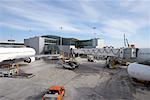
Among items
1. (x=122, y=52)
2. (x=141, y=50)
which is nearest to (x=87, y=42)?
(x=122, y=52)

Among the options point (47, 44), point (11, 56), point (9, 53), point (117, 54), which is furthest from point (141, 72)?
point (47, 44)

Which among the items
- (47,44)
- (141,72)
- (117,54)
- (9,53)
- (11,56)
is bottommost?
(141,72)

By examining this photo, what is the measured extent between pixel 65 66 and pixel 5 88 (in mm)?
20956

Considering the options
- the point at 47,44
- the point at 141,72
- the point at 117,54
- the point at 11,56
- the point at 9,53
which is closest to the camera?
the point at 141,72

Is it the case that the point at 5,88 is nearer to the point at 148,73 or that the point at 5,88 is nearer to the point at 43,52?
the point at 148,73

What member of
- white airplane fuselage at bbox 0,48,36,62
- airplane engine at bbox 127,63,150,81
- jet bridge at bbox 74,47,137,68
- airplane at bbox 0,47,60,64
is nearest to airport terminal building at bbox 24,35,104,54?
airplane at bbox 0,47,60,64

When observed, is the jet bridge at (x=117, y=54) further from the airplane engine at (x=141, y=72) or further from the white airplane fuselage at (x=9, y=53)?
the white airplane fuselage at (x=9, y=53)

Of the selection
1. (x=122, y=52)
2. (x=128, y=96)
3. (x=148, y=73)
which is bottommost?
(x=128, y=96)

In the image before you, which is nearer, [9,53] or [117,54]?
[9,53]

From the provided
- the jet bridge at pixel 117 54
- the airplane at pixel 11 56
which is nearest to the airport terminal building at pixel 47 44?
the airplane at pixel 11 56

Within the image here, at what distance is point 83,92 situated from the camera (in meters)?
22.2

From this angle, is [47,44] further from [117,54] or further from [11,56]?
[117,54]

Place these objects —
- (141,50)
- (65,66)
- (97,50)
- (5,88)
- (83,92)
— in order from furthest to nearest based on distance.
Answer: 1. (97,50)
2. (65,66)
3. (141,50)
4. (5,88)
5. (83,92)

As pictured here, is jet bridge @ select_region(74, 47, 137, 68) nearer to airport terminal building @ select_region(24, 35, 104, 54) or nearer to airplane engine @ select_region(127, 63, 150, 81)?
airplane engine @ select_region(127, 63, 150, 81)
